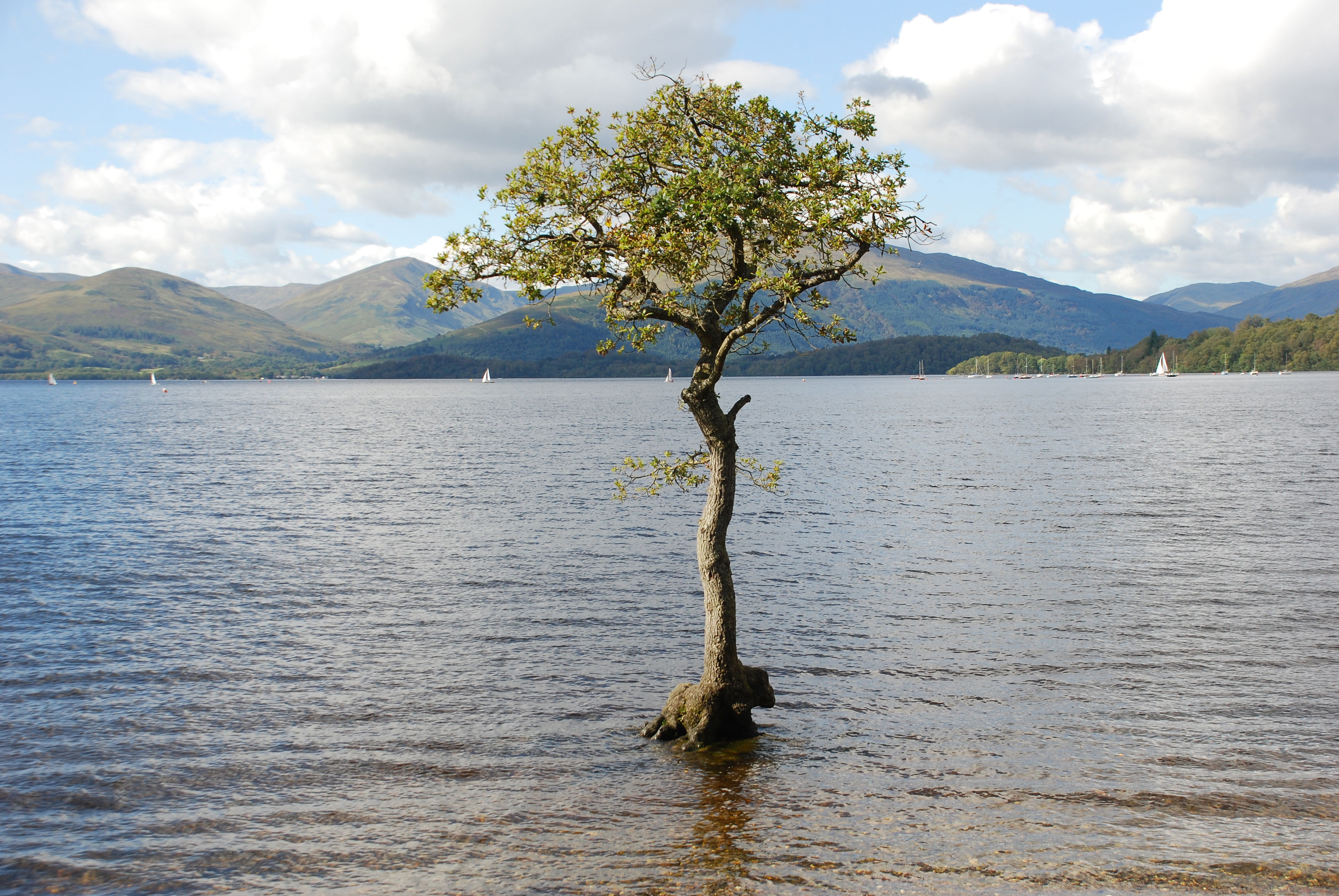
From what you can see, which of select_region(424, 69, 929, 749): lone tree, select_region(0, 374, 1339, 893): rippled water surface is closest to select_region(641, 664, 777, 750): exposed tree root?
select_region(0, 374, 1339, 893): rippled water surface

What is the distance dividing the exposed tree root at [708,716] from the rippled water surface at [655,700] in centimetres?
59

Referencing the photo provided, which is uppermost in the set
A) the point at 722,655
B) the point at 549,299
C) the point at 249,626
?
the point at 549,299

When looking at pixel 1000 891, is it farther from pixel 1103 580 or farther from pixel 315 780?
pixel 1103 580

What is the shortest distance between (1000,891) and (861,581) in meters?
23.4

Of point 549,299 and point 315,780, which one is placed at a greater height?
point 549,299

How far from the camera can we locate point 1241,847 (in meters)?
15.2

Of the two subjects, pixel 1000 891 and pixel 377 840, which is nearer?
pixel 1000 891

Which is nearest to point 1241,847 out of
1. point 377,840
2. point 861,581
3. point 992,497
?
point 377,840

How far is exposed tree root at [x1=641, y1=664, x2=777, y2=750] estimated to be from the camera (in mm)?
20625

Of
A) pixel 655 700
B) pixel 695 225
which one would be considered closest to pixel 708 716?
pixel 655 700

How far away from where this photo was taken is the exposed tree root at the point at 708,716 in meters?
20.6

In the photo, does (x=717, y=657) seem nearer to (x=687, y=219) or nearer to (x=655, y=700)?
(x=655, y=700)

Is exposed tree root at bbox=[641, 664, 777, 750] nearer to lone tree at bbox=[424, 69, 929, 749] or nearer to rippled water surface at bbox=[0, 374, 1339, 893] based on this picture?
rippled water surface at bbox=[0, 374, 1339, 893]

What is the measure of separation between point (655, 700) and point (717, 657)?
13.0ft
